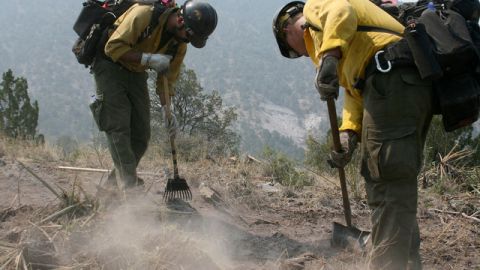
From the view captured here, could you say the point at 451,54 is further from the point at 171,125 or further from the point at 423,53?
the point at 171,125

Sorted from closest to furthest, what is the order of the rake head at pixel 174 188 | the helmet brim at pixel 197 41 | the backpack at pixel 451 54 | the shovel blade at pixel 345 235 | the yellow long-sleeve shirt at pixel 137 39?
the backpack at pixel 451 54, the shovel blade at pixel 345 235, the yellow long-sleeve shirt at pixel 137 39, the helmet brim at pixel 197 41, the rake head at pixel 174 188

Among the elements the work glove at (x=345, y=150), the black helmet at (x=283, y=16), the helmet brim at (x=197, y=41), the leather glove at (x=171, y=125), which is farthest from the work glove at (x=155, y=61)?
the work glove at (x=345, y=150)

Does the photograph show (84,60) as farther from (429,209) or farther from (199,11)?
(429,209)

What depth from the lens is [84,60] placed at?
14.4ft

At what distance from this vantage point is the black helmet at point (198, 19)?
4.12 meters

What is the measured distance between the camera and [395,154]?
2.57m

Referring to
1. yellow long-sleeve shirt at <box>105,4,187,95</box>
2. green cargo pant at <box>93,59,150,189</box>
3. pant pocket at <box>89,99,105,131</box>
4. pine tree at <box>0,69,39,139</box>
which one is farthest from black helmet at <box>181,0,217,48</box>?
pine tree at <box>0,69,39,139</box>

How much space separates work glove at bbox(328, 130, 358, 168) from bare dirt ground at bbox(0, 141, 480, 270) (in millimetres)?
616

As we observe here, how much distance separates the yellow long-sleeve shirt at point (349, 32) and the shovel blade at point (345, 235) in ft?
3.88

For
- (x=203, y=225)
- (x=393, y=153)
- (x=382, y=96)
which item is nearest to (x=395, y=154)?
(x=393, y=153)

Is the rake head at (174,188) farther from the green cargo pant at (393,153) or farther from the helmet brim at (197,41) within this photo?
the green cargo pant at (393,153)

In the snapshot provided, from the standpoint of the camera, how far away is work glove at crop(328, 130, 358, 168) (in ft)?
10.3

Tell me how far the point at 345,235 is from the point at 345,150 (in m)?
0.84

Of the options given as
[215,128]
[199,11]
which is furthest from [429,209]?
[215,128]
